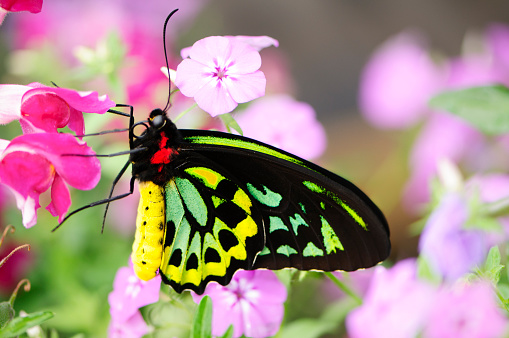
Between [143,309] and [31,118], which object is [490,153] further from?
[31,118]

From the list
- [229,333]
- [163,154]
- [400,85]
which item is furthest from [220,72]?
[400,85]

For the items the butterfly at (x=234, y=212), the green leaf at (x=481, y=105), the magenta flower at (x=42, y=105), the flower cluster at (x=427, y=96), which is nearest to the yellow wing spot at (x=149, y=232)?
the butterfly at (x=234, y=212)

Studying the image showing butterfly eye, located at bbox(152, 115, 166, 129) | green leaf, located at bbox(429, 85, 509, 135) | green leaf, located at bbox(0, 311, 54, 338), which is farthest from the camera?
green leaf, located at bbox(429, 85, 509, 135)

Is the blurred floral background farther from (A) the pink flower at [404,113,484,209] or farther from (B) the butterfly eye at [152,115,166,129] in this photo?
(B) the butterfly eye at [152,115,166,129]

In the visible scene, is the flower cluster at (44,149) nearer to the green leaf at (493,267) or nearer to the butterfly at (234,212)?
the butterfly at (234,212)

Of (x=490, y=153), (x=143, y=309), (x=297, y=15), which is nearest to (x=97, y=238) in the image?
(x=143, y=309)

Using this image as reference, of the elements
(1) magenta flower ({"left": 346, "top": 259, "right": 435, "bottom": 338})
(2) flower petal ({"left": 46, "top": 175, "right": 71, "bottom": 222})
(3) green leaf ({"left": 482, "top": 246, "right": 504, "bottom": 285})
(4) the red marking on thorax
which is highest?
(4) the red marking on thorax

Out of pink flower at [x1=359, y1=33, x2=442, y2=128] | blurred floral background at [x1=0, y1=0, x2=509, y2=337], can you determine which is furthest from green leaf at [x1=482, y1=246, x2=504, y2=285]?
pink flower at [x1=359, y1=33, x2=442, y2=128]
